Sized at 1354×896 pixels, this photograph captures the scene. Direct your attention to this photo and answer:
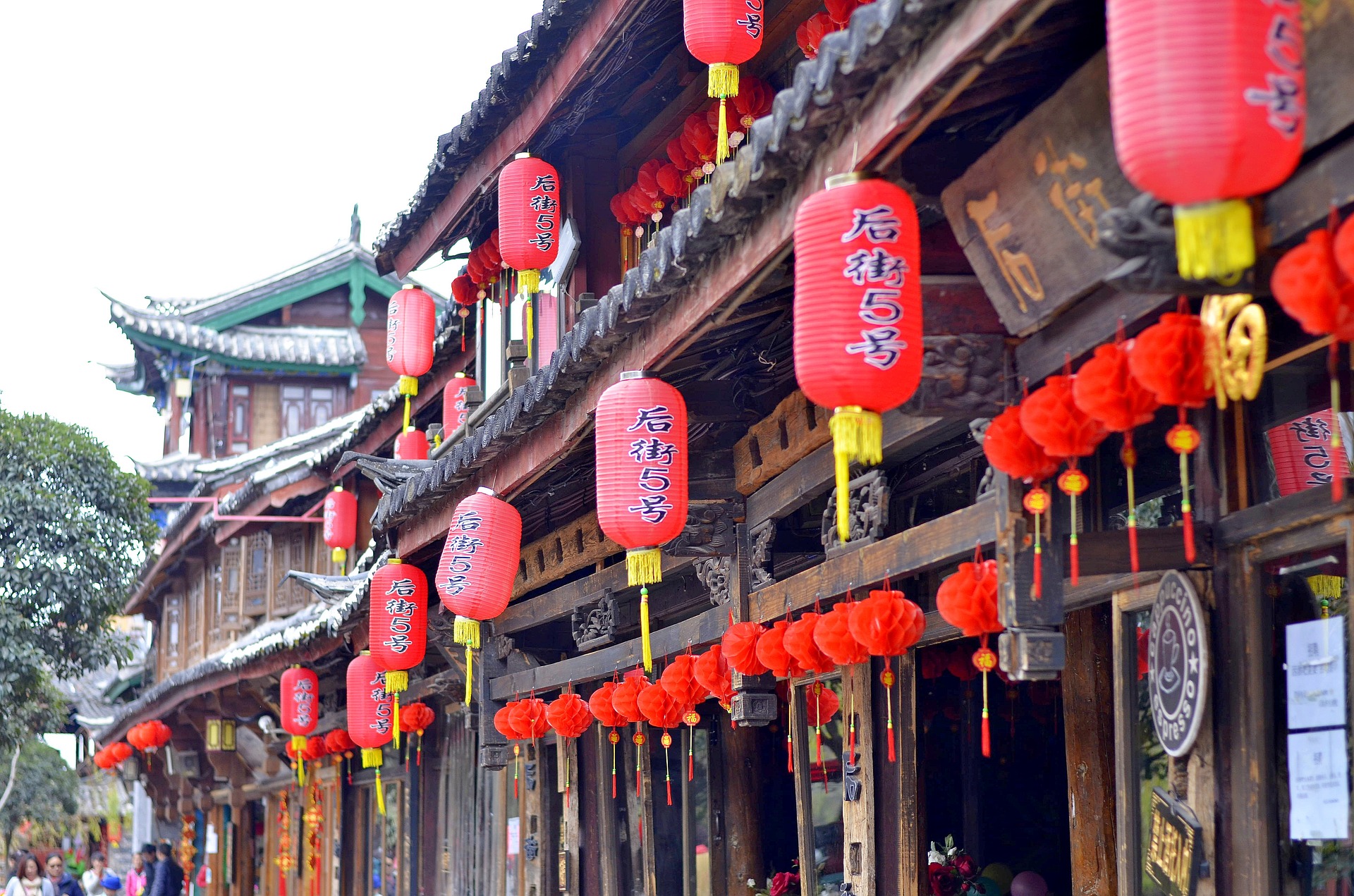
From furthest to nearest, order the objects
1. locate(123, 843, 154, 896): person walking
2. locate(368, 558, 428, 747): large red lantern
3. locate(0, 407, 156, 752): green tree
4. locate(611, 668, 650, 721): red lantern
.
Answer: locate(123, 843, 154, 896): person walking, locate(0, 407, 156, 752): green tree, locate(368, 558, 428, 747): large red lantern, locate(611, 668, 650, 721): red lantern

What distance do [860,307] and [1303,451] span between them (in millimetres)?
1809

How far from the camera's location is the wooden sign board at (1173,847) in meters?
5.55

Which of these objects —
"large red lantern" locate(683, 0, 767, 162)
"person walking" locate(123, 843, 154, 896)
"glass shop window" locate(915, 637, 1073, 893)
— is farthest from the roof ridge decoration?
"person walking" locate(123, 843, 154, 896)

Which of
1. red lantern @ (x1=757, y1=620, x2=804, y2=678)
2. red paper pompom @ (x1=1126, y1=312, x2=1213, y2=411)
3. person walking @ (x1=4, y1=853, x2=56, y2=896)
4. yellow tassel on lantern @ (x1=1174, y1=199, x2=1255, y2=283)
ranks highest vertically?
yellow tassel on lantern @ (x1=1174, y1=199, x2=1255, y2=283)

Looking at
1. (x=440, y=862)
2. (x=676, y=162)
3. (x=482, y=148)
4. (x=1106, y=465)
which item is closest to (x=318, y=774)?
(x=440, y=862)

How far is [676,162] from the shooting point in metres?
11.4

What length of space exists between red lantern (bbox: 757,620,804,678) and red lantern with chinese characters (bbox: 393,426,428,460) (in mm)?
12007

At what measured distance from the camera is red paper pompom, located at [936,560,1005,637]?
6.14m

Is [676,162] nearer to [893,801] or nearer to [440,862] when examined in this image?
[893,801]

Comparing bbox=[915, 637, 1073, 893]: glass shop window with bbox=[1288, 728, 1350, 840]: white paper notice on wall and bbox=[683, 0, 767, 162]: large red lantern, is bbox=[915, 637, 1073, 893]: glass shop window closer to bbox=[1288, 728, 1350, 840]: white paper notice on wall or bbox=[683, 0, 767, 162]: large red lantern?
bbox=[683, 0, 767, 162]: large red lantern

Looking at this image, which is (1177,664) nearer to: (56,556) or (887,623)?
(887,623)

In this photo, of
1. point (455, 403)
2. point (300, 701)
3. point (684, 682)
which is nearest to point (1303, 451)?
point (684, 682)

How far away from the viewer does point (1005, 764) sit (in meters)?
11.0

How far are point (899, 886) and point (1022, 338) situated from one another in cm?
307
